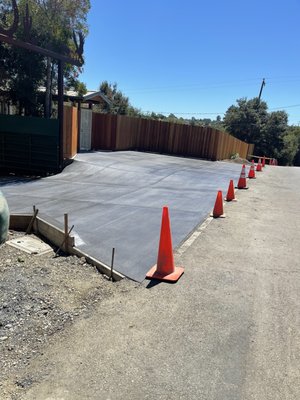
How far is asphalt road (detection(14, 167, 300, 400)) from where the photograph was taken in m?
2.73

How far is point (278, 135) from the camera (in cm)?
4791

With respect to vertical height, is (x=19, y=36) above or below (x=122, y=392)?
above

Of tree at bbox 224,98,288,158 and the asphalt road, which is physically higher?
tree at bbox 224,98,288,158

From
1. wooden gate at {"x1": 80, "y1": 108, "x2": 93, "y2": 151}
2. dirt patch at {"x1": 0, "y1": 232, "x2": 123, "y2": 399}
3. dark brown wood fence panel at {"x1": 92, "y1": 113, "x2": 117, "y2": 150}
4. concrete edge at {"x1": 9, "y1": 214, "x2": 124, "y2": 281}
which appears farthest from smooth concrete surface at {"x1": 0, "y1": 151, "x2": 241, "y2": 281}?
dark brown wood fence panel at {"x1": 92, "y1": 113, "x2": 117, "y2": 150}

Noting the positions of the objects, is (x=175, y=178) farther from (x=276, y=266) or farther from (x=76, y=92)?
(x=76, y=92)

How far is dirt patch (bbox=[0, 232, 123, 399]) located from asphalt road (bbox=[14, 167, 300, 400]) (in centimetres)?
14

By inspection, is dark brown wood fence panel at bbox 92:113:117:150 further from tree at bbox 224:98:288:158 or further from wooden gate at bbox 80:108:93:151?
tree at bbox 224:98:288:158

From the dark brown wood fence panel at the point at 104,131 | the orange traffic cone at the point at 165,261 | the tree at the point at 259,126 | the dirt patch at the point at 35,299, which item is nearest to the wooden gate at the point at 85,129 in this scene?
the dark brown wood fence panel at the point at 104,131

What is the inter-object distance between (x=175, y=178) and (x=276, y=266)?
856cm

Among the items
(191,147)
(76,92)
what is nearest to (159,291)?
(76,92)

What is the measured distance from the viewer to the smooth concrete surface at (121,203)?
554cm

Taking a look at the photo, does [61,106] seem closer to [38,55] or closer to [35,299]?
[38,55]

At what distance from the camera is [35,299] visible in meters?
3.99

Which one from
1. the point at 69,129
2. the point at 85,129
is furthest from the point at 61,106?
the point at 85,129
